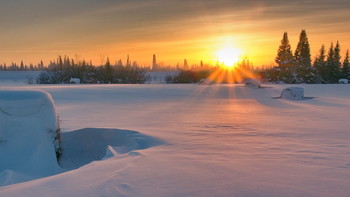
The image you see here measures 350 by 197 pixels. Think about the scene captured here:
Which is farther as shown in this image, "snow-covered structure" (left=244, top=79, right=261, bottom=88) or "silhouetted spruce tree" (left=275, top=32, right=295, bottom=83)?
"silhouetted spruce tree" (left=275, top=32, right=295, bottom=83)

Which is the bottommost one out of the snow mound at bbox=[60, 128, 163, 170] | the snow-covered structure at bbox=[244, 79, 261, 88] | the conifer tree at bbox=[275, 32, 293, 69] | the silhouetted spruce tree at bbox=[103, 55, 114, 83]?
the snow mound at bbox=[60, 128, 163, 170]

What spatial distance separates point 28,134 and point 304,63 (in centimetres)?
4295

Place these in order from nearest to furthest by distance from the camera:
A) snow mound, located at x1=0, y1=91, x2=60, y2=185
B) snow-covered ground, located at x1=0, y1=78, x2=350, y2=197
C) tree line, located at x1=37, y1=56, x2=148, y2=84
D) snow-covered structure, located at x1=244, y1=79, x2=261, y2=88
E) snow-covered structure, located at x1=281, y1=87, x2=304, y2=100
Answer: snow-covered ground, located at x1=0, y1=78, x2=350, y2=197
snow mound, located at x1=0, y1=91, x2=60, y2=185
snow-covered structure, located at x1=281, y1=87, x2=304, y2=100
snow-covered structure, located at x1=244, y1=79, x2=261, y2=88
tree line, located at x1=37, y1=56, x2=148, y2=84

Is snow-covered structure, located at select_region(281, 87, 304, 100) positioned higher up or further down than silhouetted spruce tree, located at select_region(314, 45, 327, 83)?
further down

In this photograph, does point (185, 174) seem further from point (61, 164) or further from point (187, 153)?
point (61, 164)

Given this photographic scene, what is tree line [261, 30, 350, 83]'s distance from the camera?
40.3 metres

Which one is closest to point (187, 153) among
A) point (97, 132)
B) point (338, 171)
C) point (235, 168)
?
point (235, 168)

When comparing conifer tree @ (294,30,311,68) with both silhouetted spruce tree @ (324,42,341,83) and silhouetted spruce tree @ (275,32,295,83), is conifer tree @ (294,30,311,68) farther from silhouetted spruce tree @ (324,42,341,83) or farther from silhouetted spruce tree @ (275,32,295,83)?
silhouetted spruce tree @ (324,42,341,83)

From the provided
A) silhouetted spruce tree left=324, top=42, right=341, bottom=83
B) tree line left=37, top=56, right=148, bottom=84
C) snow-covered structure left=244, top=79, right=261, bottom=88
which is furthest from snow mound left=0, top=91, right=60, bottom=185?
silhouetted spruce tree left=324, top=42, right=341, bottom=83

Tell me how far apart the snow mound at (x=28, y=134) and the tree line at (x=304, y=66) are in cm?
4102

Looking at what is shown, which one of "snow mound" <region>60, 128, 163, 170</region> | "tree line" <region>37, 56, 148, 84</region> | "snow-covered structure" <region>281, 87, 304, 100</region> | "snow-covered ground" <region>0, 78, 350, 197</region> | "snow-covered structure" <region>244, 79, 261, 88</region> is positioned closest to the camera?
"snow-covered ground" <region>0, 78, 350, 197</region>

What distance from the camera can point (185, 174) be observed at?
2.94 metres

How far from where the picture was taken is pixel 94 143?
5922 mm

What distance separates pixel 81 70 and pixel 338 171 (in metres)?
41.5
